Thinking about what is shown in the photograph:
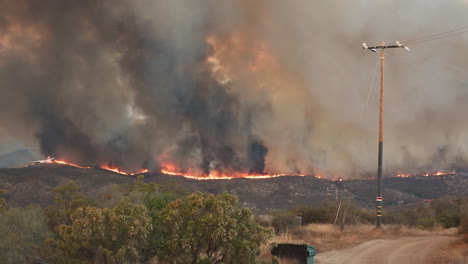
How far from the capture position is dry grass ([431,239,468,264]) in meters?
18.7

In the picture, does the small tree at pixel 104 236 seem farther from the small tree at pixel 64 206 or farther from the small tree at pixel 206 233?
the small tree at pixel 64 206

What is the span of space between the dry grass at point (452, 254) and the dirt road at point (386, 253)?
0.47 m

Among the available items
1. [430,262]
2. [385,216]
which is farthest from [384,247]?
[385,216]

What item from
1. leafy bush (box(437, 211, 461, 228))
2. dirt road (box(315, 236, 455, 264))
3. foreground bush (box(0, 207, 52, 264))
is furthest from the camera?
leafy bush (box(437, 211, 461, 228))

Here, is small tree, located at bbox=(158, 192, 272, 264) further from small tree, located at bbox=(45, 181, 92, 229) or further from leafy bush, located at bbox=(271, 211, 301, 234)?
leafy bush, located at bbox=(271, 211, 301, 234)

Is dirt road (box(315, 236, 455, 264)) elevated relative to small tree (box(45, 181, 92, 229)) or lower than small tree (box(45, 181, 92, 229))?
lower

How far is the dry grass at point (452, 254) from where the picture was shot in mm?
18737

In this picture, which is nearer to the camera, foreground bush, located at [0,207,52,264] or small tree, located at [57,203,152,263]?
small tree, located at [57,203,152,263]

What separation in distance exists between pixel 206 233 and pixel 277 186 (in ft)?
236

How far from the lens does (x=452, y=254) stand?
67.5ft

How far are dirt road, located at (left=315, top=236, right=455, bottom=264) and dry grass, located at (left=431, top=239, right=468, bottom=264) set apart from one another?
472mm

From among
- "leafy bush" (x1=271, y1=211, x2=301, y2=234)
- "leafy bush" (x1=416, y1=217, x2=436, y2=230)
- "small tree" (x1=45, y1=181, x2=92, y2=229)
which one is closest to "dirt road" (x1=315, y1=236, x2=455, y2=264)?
"leafy bush" (x1=271, y1=211, x2=301, y2=234)

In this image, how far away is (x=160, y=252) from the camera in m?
12.3

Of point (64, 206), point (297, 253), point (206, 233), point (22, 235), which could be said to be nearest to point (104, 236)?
point (206, 233)
